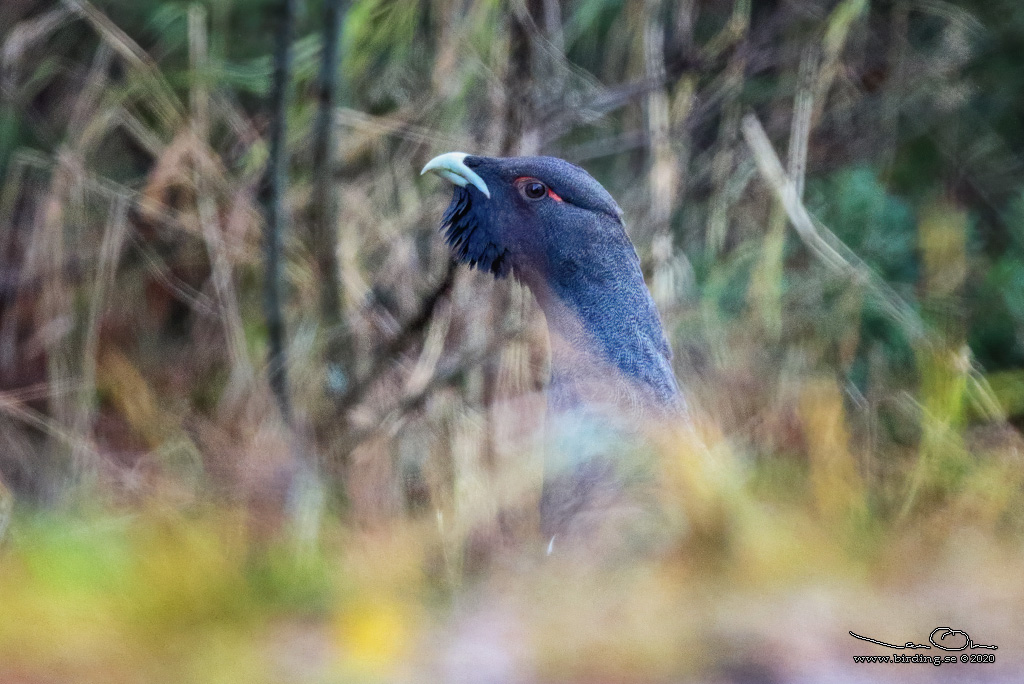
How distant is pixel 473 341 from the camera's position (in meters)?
3.40

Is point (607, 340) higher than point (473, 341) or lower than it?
lower

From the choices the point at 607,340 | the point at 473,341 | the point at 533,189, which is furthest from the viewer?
the point at 473,341

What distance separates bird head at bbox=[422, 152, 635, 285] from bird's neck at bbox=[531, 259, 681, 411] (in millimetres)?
57

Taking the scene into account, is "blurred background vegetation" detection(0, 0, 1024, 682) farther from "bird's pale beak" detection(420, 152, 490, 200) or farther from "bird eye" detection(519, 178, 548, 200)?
"bird eye" detection(519, 178, 548, 200)

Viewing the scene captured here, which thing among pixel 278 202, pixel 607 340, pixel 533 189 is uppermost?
pixel 533 189

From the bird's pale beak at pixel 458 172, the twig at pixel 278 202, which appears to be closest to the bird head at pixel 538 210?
the bird's pale beak at pixel 458 172

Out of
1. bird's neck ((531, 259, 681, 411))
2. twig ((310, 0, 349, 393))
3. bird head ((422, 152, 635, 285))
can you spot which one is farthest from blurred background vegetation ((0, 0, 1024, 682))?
bird head ((422, 152, 635, 285))

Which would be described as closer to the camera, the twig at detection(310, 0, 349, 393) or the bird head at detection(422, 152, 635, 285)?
the twig at detection(310, 0, 349, 393)

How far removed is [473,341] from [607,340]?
950 mm

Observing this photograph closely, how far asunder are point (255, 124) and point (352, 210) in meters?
0.74

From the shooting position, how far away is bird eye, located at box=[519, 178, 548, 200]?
2623 mm

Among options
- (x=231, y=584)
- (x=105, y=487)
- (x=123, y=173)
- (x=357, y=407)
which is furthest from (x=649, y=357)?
(x=123, y=173)

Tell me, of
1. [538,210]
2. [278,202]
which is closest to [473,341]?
[538,210]

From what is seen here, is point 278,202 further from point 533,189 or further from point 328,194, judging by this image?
point 533,189
